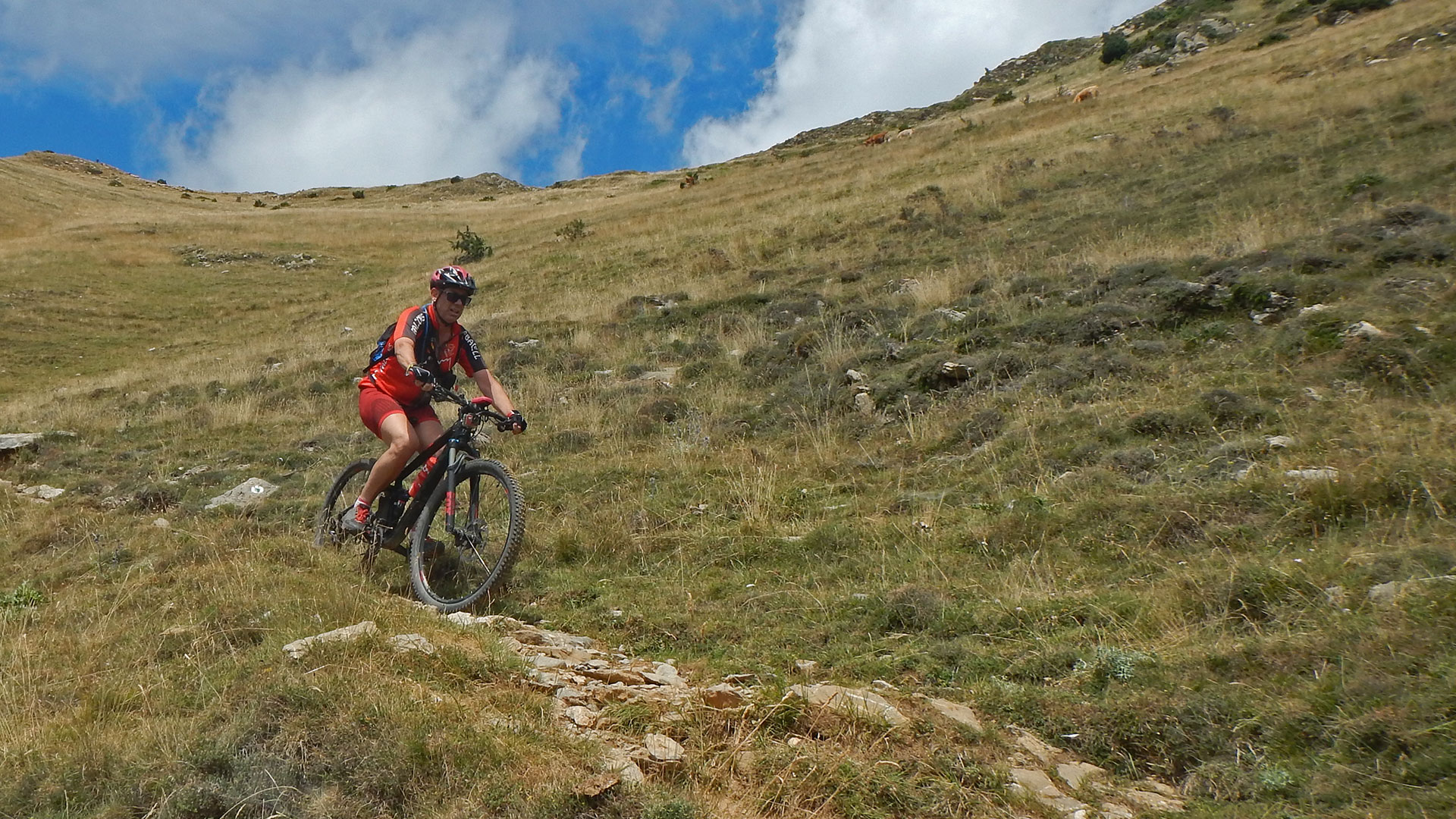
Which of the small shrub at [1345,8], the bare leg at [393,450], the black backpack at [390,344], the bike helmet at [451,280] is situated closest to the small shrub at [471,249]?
the black backpack at [390,344]

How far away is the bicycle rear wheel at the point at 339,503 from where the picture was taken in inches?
262

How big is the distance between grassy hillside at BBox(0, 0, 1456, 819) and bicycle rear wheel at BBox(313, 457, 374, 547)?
0.22 m

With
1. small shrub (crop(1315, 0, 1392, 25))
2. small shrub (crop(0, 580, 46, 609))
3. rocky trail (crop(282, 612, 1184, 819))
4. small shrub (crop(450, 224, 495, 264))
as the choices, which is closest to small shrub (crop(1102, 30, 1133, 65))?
small shrub (crop(1315, 0, 1392, 25))

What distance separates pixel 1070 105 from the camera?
29594 mm

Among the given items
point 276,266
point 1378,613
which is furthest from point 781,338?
point 276,266

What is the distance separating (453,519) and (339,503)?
2047 mm

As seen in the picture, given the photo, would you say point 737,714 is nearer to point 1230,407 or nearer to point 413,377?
point 413,377

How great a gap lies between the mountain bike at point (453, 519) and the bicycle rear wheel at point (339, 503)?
21.0 inches

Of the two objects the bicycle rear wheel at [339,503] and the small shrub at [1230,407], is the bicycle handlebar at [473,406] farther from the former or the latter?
the small shrub at [1230,407]

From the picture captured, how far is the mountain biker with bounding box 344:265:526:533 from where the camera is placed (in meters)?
5.87

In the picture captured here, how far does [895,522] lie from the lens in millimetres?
6156

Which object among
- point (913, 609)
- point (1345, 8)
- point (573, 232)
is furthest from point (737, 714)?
point (1345, 8)

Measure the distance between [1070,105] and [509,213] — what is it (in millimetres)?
27097

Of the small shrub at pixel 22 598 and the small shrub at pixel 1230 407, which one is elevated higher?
the small shrub at pixel 22 598
